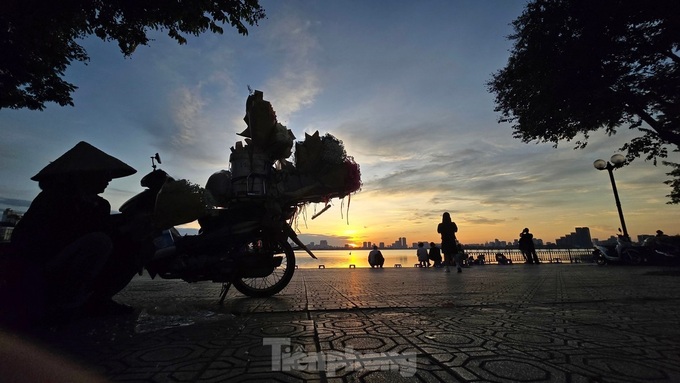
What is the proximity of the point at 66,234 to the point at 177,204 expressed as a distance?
114 cm

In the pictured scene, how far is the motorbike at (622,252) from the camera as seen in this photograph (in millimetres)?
14500

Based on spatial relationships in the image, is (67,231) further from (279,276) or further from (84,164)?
(279,276)

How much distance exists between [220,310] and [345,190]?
281 cm

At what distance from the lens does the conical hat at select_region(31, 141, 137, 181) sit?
3096 millimetres

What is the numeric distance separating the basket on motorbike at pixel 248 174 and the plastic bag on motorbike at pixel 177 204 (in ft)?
3.02

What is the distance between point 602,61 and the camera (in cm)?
1132

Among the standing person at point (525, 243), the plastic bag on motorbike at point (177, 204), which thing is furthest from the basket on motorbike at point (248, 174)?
the standing person at point (525, 243)

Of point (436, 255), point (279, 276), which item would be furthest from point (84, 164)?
point (436, 255)

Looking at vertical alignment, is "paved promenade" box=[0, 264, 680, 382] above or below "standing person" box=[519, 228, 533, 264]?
below

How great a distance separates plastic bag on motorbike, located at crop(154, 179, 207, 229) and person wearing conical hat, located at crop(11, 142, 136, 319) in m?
0.61

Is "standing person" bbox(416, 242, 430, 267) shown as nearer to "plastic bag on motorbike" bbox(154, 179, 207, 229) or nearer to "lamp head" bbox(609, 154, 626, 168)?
"lamp head" bbox(609, 154, 626, 168)

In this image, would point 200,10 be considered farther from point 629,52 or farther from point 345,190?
point 629,52

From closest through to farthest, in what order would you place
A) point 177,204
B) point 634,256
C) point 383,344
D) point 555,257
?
point 383,344 → point 177,204 → point 634,256 → point 555,257

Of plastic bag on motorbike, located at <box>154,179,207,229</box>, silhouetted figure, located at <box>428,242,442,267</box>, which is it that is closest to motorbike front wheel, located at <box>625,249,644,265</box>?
silhouetted figure, located at <box>428,242,442,267</box>
